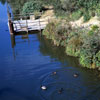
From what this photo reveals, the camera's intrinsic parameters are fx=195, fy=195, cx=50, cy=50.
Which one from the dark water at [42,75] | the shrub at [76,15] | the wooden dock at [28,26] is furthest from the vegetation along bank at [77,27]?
the wooden dock at [28,26]

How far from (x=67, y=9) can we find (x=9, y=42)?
9.30 m

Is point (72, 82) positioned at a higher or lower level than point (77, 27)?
lower

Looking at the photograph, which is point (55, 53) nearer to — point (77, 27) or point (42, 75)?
point (77, 27)

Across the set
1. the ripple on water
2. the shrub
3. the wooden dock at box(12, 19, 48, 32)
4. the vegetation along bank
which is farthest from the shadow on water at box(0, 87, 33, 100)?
the shrub

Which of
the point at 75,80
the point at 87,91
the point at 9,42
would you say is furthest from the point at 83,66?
the point at 9,42

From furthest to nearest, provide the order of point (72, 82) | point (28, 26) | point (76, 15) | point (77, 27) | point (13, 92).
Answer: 1. point (28, 26)
2. point (76, 15)
3. point (77, 27)
4. point (72, 82)
5. point (13, 92)

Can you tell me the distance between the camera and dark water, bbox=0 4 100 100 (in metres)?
11.3

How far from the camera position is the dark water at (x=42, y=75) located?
445 inches

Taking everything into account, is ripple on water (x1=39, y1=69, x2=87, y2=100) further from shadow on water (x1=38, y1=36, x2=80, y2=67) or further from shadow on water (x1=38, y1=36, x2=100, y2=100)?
shadow on water (x1=38, y1=36, x2=80, y2=67)

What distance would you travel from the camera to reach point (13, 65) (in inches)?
600

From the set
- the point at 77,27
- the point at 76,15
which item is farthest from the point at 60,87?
the point at 76,15

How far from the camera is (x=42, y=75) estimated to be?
1336 centimetres

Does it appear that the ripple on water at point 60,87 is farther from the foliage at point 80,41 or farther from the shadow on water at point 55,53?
the shadow on water at point 55,53

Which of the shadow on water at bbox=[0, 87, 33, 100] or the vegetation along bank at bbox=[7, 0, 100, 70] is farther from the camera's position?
the vegetation along bank at bbox=[7, 0, 100, 70]
